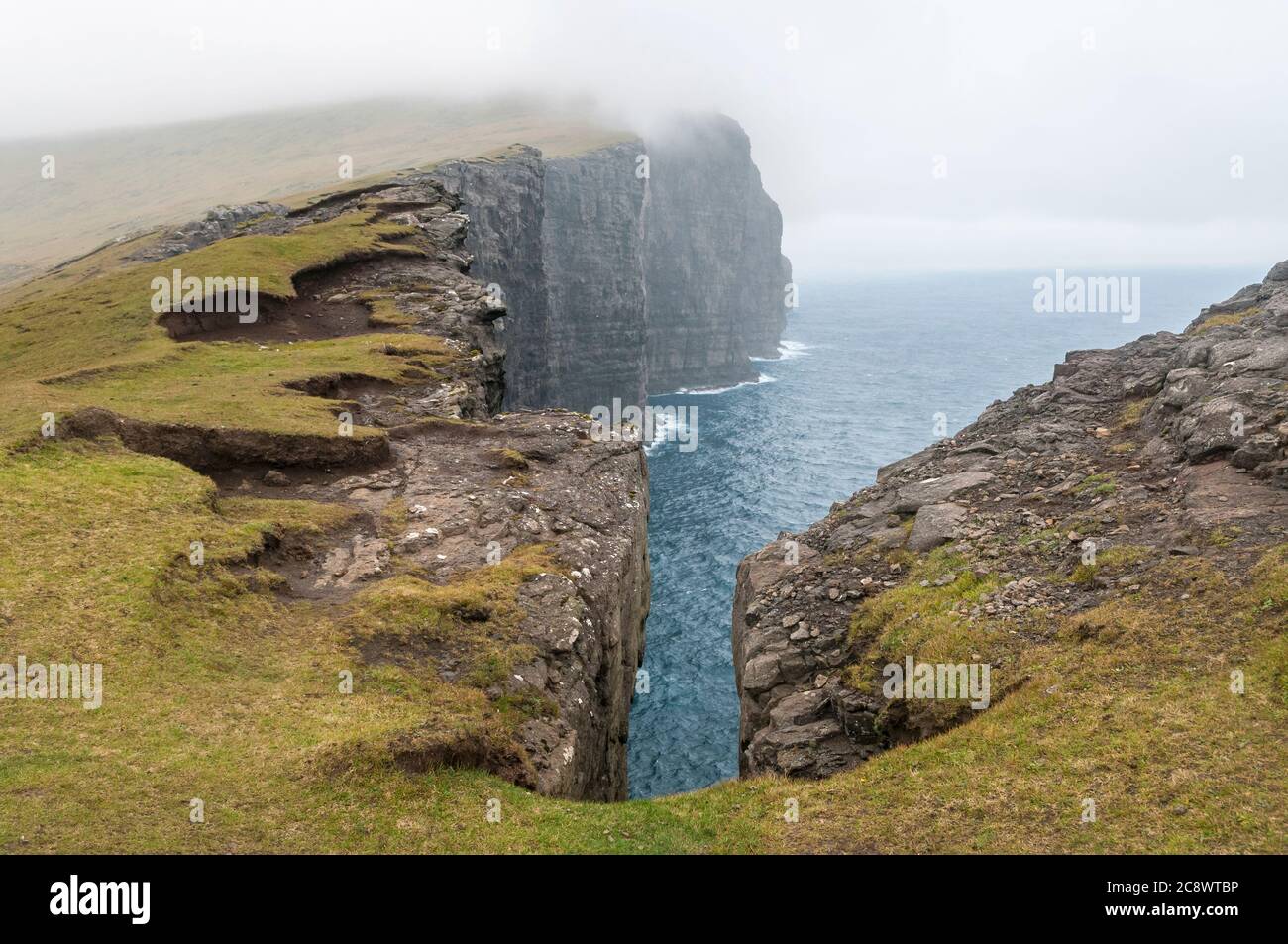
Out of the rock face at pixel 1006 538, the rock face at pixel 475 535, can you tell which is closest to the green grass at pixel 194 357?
the rock face at pixel 475 535

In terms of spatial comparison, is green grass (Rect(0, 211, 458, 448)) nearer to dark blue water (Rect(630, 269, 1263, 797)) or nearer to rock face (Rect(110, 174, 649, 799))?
rock face (Rect(110, 174, 649, 799))

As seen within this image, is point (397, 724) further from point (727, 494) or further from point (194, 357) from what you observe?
point (727, 494)

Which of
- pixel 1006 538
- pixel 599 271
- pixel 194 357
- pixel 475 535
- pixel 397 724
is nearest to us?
pixel 397 724

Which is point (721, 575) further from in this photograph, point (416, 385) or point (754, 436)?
point (754, 436)

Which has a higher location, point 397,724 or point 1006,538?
point 1006,538

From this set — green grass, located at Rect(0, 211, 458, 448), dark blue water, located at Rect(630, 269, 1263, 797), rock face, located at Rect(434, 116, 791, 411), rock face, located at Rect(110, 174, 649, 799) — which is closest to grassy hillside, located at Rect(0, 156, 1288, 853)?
rock face, located at Rect(110, 174, 649, 799)

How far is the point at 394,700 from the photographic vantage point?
17.4 metres

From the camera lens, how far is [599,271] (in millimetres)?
149500

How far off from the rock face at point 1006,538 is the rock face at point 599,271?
200 ft

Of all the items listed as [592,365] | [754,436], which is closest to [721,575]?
[754,436]

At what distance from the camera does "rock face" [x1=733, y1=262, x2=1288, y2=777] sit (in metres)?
20.6

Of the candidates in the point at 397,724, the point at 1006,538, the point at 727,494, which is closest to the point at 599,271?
the point at 727,494

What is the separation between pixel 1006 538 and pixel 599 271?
132258 mm

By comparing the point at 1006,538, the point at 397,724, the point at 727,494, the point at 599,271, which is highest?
the point at 599,271
